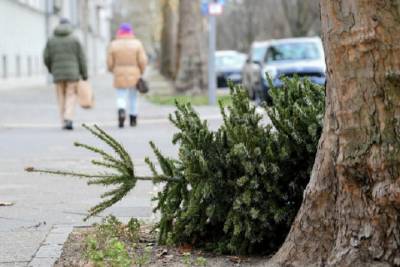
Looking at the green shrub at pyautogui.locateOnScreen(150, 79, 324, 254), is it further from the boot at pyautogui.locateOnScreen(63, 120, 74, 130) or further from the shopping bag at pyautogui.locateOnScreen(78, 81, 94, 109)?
the boot at pyautogui.locateOnScreen(63, 120, 74, 130)

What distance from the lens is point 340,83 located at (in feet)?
14.6

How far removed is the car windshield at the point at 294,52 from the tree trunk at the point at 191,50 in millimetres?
2721

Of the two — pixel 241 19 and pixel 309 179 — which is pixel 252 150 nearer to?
pixel 309 179

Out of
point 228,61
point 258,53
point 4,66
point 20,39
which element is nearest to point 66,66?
point 258,53

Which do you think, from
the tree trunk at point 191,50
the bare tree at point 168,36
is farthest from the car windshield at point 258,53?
the bare tree at point 168,36

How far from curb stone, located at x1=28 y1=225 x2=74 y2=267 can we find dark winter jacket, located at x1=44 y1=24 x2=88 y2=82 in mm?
9516

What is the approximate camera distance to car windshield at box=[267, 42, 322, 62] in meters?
24.1

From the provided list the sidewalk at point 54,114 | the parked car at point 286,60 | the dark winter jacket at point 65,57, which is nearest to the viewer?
the dark winter jacket at point 65,57

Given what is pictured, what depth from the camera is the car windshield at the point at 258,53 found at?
82.7 feet

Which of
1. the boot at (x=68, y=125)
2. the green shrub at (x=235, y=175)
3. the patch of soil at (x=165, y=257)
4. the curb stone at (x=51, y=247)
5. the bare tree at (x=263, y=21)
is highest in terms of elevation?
the bare tree at (x=263, y=21)

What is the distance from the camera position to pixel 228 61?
134ft

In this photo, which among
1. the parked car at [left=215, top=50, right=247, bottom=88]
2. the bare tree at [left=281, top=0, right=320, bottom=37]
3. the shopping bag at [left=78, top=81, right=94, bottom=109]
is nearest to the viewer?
the shopping bag at [left=78, top=81, right=94, bottom=109]

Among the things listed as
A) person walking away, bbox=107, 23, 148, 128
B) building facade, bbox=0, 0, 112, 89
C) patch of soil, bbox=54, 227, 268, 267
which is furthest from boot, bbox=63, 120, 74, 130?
building facade, bbox=0, 0, 112, 89

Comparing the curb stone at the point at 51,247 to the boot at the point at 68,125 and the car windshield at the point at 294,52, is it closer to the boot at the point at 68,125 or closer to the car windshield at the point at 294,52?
the boot at the point at 68,125
